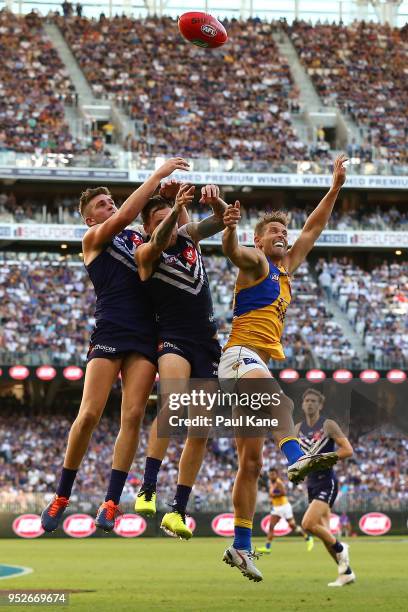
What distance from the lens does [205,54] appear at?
5659cm

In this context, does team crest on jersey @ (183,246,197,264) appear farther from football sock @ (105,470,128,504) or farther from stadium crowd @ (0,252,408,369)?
stadium crowd @ (0,252,408,369)

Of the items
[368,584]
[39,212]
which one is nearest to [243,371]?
[368,584]

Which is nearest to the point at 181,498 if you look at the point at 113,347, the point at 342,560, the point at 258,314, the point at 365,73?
the point at 113,347

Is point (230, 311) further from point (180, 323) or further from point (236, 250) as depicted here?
point (236, 250)

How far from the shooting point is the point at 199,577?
60.3 feet

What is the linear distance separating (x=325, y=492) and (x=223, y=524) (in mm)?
16514

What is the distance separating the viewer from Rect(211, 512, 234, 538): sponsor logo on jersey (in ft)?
112

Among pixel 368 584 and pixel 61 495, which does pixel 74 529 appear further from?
pixel 61 495

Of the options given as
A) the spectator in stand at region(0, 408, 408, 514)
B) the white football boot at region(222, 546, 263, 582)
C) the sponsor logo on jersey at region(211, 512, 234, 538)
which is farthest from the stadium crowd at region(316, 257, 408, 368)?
the white football boot at region(222, 546, 263, 582)

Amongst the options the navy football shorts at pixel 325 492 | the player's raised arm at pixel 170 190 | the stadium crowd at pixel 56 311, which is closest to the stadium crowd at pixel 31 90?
the stadium crowd at pixel 56 311

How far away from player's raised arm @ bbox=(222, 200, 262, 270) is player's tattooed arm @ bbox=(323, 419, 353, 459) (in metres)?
1.76

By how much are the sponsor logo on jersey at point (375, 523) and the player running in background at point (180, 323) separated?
25357 mm

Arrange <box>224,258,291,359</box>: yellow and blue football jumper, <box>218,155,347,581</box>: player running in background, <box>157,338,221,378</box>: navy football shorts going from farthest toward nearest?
<box>224,258,291,359</box>: yellow and blue football jumper
<box>157,338,221,378</box>: navy football shorts
<box>218,155,347,581</box>: player running in background

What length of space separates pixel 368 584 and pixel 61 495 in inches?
281
